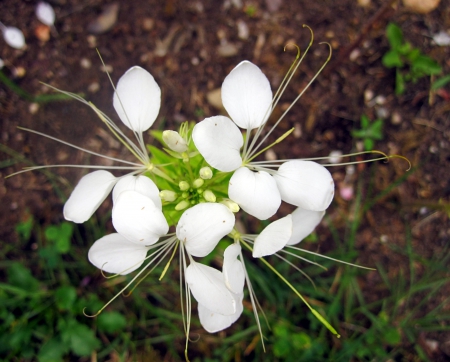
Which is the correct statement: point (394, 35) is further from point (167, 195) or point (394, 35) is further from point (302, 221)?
point (167, 195)

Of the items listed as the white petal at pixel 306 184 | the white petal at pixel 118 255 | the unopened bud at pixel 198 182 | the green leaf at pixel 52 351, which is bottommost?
the green leaf at pixel 52 351

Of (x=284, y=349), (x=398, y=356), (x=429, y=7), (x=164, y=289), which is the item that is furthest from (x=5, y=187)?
(x=429, y=7)

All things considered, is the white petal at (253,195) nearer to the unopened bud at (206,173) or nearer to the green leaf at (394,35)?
the unopened bud at (206,173)

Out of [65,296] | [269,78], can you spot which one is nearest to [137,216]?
[65,296]

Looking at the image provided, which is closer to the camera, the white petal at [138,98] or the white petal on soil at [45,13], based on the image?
the white petal at [138,98]

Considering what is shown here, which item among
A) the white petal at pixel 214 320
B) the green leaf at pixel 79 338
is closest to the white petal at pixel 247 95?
the white petal at pixel 214 320

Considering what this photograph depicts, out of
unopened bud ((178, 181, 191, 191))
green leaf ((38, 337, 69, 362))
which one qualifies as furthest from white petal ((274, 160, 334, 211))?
green leaf ((38, 337, 69, 362))
